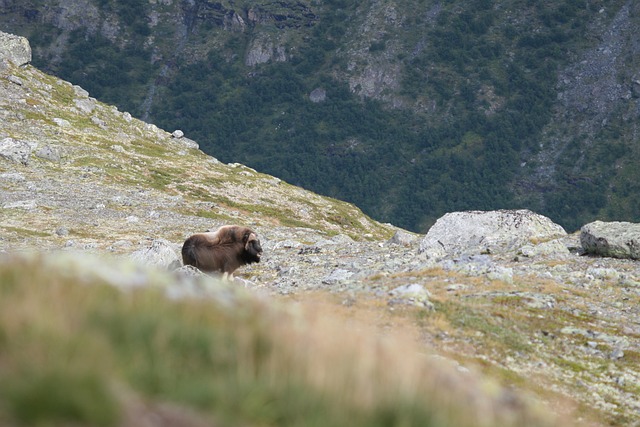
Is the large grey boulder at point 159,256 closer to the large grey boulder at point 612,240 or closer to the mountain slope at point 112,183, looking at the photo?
the mountain slope at point 112,183

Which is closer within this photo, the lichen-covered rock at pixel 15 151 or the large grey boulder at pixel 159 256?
the large grey boulder at pixel 159 256

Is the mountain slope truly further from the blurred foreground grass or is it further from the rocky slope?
the blurred foreground grass

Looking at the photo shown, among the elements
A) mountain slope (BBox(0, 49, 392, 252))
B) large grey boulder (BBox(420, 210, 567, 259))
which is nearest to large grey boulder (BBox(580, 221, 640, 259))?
large grey boulder (BBox(420, 210, 567, 259))

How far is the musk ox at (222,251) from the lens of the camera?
30.3 m

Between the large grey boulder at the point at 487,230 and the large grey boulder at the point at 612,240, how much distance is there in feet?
11.9

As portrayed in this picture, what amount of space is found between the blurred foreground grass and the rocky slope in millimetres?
8346

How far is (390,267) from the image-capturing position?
1328 inches

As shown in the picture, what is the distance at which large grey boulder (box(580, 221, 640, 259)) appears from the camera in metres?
40.2

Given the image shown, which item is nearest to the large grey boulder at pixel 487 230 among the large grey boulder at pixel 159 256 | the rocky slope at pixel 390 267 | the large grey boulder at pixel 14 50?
the rocky slope at pixel 390 267

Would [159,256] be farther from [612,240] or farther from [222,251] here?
[612,240]

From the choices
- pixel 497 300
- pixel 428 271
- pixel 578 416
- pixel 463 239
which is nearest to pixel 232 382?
pixel 578 416

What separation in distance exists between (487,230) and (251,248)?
2267 cm

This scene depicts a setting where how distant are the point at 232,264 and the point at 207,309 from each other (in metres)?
22.2

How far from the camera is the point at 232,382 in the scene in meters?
6.72
